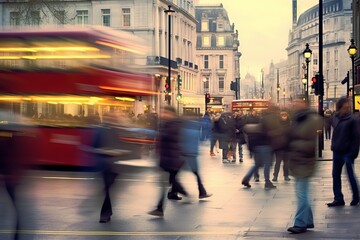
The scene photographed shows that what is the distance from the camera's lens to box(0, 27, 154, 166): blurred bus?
19234 mm

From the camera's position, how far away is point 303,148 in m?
→ 10.6

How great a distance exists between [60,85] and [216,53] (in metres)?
107

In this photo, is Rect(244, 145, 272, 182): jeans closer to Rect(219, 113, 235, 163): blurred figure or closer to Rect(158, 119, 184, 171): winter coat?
Rect(158, 119, 184, 171): winter coat

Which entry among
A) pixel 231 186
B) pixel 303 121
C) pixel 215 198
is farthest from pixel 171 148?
pixel 231 186

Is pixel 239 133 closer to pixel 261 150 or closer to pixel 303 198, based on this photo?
pixel 261 150

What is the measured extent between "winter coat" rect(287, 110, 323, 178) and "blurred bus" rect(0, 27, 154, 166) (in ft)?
29.2

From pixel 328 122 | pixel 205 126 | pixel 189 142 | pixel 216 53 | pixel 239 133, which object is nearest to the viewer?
pixel 189 142

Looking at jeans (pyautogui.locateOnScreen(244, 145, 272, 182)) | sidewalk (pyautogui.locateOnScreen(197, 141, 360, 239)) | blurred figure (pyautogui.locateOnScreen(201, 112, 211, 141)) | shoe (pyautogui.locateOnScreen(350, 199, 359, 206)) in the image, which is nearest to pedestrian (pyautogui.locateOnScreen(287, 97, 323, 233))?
sidewalk (pyautogui.locateOnScreen(197, 141, 360, 239))

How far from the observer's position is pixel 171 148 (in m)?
13.3

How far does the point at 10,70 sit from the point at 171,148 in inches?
316

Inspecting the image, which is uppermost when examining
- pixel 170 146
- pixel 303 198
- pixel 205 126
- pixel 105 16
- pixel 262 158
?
pixel 105 16

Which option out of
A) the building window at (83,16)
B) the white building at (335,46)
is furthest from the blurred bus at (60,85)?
the white building at (335,46)

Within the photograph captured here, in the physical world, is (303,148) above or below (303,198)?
above

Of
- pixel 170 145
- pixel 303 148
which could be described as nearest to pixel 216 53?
pixel 170 145
